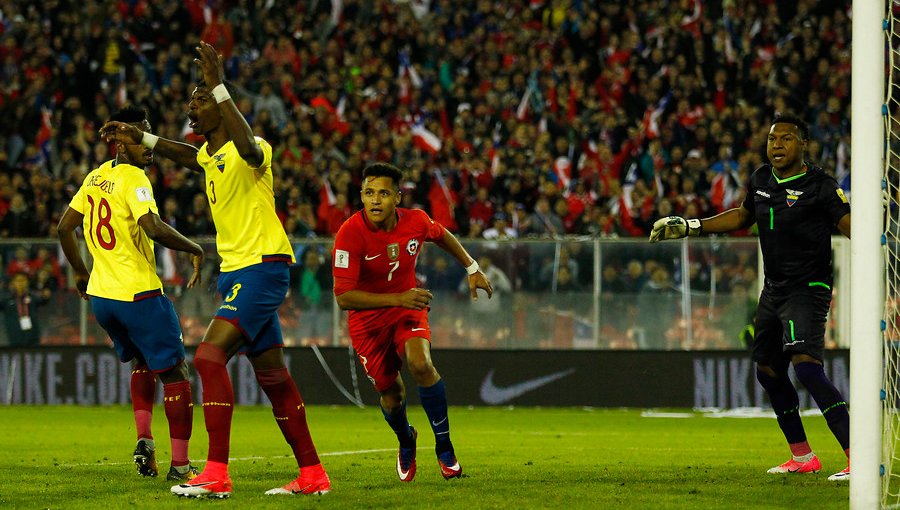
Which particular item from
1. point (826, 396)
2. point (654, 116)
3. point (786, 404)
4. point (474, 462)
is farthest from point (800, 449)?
point (654, 116)

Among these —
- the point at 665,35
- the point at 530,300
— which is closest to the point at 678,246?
the point at 530,300

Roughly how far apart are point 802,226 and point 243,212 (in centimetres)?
355

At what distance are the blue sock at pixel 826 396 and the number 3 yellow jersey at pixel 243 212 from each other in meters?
3.35

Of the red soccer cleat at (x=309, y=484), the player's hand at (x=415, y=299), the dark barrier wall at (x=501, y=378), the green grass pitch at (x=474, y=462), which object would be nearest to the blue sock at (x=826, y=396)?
the green grass pitch at (x=474, y=462)

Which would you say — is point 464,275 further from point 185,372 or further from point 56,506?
Result: point 56,506

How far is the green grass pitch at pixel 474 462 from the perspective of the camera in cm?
738

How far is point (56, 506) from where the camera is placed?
724 cm

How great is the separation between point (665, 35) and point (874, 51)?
53.4ft

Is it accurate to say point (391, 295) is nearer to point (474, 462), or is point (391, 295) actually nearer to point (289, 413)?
point (289, 413)

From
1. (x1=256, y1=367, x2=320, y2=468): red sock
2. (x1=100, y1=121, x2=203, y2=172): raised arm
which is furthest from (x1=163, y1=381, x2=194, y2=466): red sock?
(x1=100, y1=121, x2=203, y2=172): raised arm

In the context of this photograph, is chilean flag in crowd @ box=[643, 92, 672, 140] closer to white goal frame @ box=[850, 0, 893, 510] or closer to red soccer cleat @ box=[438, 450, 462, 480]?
red soccer cleat @ box=[438, 450, 462, 480]

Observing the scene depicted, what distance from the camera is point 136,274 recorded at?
8.62 metres

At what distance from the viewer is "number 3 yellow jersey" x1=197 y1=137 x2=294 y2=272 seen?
299 inches

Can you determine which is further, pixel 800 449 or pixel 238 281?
pixel 800 449
